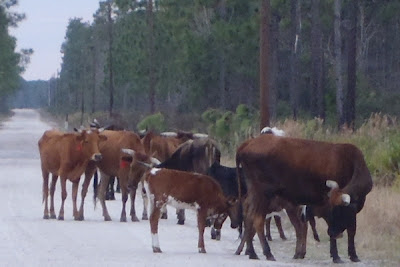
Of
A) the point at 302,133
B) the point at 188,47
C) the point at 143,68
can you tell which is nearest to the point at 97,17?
the point at 143,68

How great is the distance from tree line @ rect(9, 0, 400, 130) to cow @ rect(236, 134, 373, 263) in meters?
25.9

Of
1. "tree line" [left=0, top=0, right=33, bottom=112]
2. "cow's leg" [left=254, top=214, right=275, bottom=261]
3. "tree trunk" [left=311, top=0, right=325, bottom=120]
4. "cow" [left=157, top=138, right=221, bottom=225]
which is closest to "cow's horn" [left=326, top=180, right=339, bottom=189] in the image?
"cow's leg" [left=254, top=214, right=275, bottom=261]

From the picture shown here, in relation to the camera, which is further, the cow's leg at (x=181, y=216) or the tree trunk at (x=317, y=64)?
the tree trunk at (x=317, y=64)

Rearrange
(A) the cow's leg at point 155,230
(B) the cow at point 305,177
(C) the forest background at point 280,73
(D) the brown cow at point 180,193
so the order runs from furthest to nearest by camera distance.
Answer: (C) the forest background at point 280,73 → (D) the brown cow at point 180,193 → (A) the cow's leg at point 155,230 → (B) the cow at point 305,177

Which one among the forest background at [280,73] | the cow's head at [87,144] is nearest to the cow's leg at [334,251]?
the forest background at [280,73]

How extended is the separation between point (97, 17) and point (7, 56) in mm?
17735

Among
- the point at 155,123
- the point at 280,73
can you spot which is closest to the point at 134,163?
the point at 155,123

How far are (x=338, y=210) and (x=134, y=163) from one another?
6.01 metres

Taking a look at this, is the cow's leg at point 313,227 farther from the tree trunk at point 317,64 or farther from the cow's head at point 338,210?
the tree trunk at point 317,64

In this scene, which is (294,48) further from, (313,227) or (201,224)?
(201,224)

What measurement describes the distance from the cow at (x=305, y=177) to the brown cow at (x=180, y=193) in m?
0.86

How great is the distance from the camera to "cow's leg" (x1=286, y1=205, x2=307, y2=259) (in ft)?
51.3

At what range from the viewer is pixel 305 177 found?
14984 millimetres

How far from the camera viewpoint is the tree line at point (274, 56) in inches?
2025
